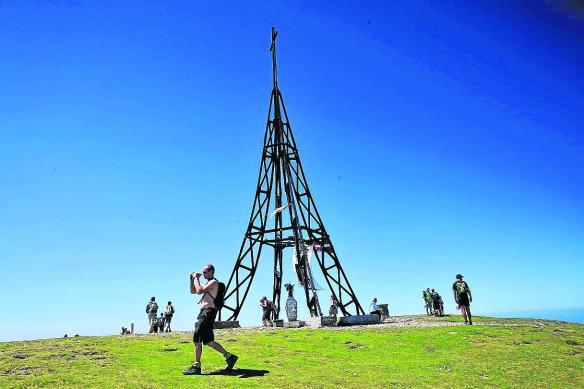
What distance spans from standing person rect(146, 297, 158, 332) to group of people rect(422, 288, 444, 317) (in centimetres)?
1792

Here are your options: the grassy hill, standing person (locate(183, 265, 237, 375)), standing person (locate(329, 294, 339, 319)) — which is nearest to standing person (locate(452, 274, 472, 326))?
the grassy hill

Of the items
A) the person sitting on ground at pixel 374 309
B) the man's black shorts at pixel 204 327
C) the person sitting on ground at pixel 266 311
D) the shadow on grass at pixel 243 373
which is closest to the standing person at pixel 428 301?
the person sitting on ground at pixel 374 309

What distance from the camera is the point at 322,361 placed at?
10.8 meters

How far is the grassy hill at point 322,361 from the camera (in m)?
8.64

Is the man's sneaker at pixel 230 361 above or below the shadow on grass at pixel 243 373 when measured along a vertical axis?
above

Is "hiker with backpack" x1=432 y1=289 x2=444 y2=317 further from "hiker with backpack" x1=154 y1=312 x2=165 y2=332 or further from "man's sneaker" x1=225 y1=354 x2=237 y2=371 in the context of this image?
"man's sneaker" x1=225 y1=354 x2=237 y2=371

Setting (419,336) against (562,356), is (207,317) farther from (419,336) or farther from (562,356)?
(562,356)

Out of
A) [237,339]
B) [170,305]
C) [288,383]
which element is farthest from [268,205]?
[288,383]

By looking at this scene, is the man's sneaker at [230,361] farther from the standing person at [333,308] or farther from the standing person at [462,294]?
the standing person at [333,308]

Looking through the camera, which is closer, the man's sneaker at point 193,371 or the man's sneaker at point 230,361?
the man's sneaker at point 193,371

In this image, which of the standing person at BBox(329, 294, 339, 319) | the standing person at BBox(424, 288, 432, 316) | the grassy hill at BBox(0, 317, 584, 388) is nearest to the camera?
the grassy hill at BBox(0, 317, 584, 388)

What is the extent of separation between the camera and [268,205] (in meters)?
26.0

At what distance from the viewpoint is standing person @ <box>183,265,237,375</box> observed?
879 cm

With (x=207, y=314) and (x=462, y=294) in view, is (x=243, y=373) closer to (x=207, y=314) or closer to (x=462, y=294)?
(x=207, y=314)
